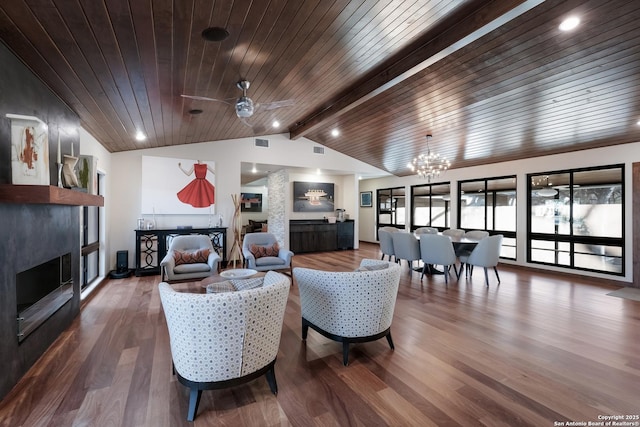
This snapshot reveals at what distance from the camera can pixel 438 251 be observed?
18.6 feet

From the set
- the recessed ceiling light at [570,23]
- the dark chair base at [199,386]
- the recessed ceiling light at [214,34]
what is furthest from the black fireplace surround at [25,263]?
the recessed ceiling light at [570,23]

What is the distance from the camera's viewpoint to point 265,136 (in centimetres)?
791

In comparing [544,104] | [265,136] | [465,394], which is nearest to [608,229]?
[544,104]

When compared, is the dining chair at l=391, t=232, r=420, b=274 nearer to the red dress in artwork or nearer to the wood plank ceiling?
the wood plank ceiling

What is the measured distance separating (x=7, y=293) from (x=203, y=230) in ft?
14.5

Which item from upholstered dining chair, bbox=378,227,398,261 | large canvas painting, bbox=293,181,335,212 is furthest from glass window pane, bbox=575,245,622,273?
large canvas painting, bbox=293,181,335,212

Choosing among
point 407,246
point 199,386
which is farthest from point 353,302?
point 407,246

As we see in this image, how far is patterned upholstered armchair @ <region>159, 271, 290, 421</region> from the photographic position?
1979 millimetres

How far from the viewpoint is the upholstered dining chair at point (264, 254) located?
17.3ft

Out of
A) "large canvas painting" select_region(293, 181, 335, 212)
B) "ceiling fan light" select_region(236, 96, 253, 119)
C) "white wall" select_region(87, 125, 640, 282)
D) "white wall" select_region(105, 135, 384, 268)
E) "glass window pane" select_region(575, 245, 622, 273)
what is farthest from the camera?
"large canvas painting" select_region(293, 181, 335, 212)

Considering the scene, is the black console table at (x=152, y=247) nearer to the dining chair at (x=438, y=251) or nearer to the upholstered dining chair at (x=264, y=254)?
the upholstered dining chair at (x=264, y=254)

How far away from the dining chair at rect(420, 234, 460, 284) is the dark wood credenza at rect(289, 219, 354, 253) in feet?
13.7

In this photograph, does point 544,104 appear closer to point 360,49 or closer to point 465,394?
point 360,49

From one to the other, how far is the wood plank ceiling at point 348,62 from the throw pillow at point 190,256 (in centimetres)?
214
